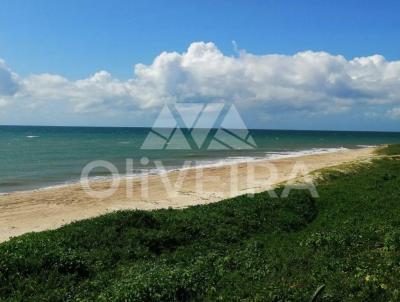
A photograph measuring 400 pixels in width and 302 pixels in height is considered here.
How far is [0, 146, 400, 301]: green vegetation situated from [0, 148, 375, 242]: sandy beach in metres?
9.54

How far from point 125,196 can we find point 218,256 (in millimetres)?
21692

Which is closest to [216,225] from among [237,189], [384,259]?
[384,259]

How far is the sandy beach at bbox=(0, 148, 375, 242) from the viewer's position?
88.1 feet

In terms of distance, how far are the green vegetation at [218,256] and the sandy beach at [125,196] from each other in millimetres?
9543

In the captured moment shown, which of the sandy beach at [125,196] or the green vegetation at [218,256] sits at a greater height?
the green vegetation at [218,256]

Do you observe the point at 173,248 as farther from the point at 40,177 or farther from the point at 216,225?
the point at 40,177

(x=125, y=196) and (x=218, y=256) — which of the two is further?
(x=125, y=196)

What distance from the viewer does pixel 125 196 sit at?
113 ft

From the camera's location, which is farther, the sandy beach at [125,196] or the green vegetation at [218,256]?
the sandy beach at [125,196]

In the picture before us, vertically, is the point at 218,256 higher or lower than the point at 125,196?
higher

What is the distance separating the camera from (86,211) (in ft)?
95.0

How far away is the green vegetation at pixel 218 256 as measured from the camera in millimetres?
10141

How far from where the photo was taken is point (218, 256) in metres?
13.7

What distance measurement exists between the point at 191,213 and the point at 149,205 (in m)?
11.3
